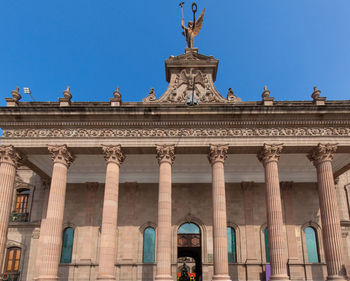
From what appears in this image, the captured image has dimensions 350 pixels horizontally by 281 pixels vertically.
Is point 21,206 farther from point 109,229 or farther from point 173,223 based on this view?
point 173,223

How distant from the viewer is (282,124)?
2116 centimetres

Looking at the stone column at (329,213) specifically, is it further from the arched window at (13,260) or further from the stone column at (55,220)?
the arched window at (13,260)

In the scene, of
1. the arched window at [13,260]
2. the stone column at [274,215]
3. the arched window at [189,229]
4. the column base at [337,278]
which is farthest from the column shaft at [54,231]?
the column base at [337,278]

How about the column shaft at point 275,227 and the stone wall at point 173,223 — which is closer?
the column shaft at point 275,227

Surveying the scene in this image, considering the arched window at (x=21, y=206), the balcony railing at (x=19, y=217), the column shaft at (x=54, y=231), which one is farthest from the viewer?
the arched window at (x=21, y=206)

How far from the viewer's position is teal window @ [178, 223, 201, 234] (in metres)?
26.0

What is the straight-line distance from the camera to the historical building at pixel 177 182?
19.7 meters

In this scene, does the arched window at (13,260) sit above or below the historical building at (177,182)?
below

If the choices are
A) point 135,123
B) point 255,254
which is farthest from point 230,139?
point 255,254

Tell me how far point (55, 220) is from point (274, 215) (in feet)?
42.4

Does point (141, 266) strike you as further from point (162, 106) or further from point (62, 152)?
point (162, 106)

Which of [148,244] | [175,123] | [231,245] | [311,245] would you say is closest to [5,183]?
[175,123]

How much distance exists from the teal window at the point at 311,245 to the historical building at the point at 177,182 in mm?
77

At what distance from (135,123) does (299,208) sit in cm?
1485
